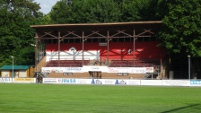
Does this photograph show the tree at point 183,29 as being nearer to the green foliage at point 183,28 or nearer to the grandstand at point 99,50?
the green foliage at point 183,28

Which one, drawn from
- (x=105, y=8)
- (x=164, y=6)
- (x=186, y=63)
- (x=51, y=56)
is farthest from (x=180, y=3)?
(x=51, y=56)

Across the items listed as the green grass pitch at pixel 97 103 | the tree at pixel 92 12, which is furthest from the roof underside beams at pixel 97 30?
the green grass pitch at pixel 97 103

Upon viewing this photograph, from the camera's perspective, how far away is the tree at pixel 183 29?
7188cm

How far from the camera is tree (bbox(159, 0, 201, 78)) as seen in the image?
71875mm

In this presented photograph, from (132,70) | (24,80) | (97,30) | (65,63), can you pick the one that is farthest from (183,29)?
(24,80)

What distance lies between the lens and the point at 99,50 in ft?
286

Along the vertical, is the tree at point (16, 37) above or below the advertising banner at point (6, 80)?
above

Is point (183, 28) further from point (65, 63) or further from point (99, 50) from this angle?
point (65, 63)

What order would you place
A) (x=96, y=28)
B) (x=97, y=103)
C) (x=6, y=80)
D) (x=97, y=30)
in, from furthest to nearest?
(x=97, y=30) < (x=96, y=28) < (x=6, y=80) < (x=97, y=103)

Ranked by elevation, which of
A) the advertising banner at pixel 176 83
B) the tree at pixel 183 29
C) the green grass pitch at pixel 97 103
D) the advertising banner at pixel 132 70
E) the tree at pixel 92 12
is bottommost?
the green grass pitch at pixel 97 103

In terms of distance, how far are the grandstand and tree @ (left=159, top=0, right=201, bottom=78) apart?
13.1 ft

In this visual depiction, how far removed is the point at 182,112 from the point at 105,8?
7558 centimetres

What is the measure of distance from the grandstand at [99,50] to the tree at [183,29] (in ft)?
13.1

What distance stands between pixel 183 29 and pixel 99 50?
2124cm
